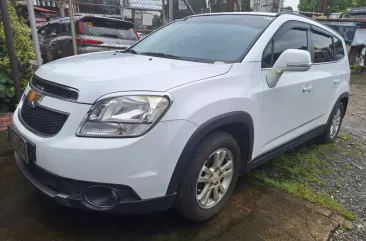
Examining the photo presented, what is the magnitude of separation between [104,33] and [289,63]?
508 cm

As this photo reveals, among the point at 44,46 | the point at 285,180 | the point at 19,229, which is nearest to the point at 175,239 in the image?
the point at 19,229

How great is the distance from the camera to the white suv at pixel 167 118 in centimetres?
198

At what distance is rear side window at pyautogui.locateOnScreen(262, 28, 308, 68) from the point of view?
9.41 feet

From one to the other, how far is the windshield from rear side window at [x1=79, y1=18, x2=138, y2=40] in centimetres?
352

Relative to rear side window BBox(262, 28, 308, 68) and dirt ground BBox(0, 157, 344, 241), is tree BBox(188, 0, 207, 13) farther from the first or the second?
dirt ground BBox(0, 157, 344, 241)

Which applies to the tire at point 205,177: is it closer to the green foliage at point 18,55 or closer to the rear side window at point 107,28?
the green foliage at point 18,55

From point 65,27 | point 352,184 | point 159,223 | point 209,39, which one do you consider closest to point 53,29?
point 65,27

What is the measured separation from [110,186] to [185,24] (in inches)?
A: 87.0

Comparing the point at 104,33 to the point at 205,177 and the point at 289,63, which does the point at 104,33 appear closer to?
the point at 289,63

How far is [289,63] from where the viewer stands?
2.75 m

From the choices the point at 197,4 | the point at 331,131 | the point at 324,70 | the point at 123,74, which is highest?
the point at 197,4

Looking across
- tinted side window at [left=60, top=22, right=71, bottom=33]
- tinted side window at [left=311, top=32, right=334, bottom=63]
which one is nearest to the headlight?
tinted side window at [left=311, top=32, right=334, bottom=63]

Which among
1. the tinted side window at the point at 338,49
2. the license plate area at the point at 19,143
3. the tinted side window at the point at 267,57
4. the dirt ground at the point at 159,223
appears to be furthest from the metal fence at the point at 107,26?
the dirt ground at the point at 159,223

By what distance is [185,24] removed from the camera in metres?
3.55
